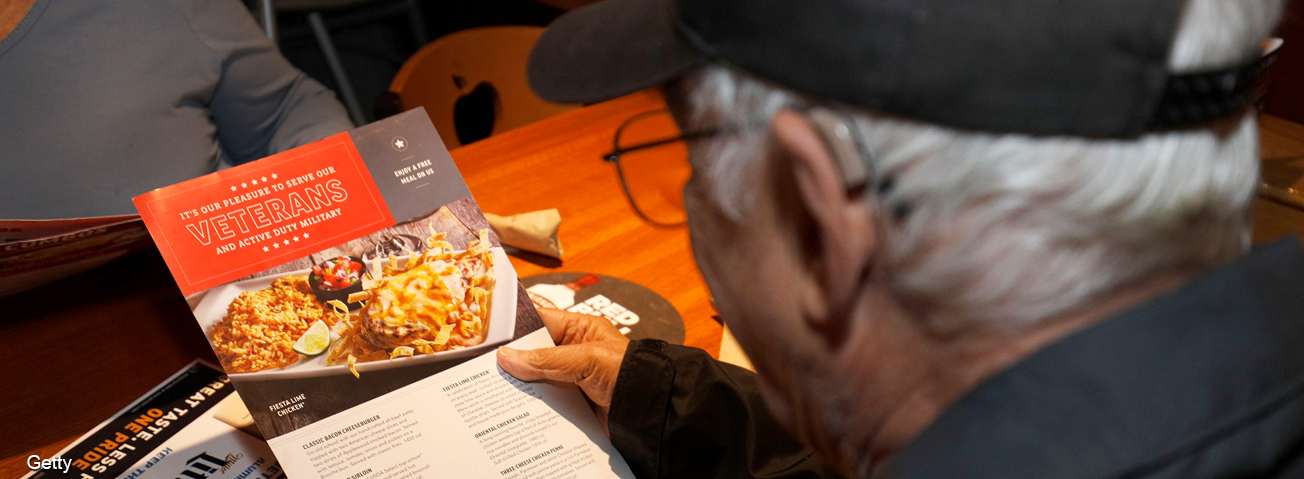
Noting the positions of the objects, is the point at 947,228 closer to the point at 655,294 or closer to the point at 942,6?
the point at 942,6

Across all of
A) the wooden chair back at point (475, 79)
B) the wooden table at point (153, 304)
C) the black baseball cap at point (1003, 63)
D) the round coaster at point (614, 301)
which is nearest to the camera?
the black baseball cap at point (1003, 63)

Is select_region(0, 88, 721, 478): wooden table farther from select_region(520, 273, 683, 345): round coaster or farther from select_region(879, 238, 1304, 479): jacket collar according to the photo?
select_region(879, 238, 1304, 479): jacket collar

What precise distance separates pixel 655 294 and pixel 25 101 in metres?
0.93

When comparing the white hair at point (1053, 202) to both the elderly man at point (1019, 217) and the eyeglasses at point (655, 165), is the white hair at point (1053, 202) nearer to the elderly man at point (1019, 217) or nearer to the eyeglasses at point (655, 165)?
the elderly man at point (1019, 217)

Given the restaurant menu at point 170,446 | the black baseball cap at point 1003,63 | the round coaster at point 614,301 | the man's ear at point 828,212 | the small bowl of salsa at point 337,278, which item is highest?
the black baseball cap at point 1003,63

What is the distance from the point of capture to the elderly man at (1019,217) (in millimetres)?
353

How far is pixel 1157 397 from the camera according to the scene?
39cm

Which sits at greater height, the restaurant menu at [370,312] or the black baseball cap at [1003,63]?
the black baseball cap at [1003,63]

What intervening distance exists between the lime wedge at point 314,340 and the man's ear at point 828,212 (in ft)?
1.62

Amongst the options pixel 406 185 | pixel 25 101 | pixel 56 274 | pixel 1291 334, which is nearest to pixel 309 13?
pixel 25 101

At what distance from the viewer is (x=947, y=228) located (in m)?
0.38

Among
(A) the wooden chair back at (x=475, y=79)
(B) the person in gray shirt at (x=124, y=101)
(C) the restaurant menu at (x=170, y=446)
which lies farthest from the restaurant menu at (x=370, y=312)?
(A) the wooden chair back at (x=475, y=79)

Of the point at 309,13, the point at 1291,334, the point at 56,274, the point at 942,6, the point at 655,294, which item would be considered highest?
the point at 309,13

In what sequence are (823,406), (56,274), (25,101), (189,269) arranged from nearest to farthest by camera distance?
1. (823,406)
2. (189,269)
3. (56,274)
4. (25,101)
